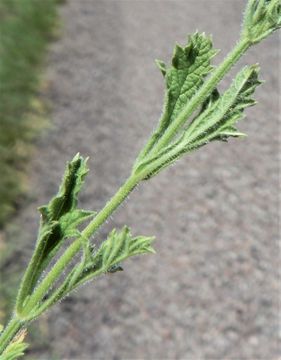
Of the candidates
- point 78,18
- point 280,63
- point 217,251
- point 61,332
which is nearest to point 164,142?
point 61,332

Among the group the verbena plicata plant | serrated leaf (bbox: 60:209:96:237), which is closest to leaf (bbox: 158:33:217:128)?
the verbena plicata plant

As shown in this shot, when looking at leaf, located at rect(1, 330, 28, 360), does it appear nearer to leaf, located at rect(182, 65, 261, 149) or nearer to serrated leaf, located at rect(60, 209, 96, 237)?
serrated leaf, located at rect(60, 209, 96, 237)

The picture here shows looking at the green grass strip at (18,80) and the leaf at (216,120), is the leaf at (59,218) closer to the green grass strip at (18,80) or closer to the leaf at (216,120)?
the leaf at (216,120)

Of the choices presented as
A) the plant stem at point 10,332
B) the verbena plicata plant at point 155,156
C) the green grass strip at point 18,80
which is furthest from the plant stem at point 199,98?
the green grass strip at point 18,80

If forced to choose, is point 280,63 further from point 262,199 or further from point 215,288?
point 215,288

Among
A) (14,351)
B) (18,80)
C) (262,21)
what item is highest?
(18,80)

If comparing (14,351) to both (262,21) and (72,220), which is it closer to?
(72,220)

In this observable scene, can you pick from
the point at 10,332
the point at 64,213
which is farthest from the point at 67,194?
the point at 10,332
